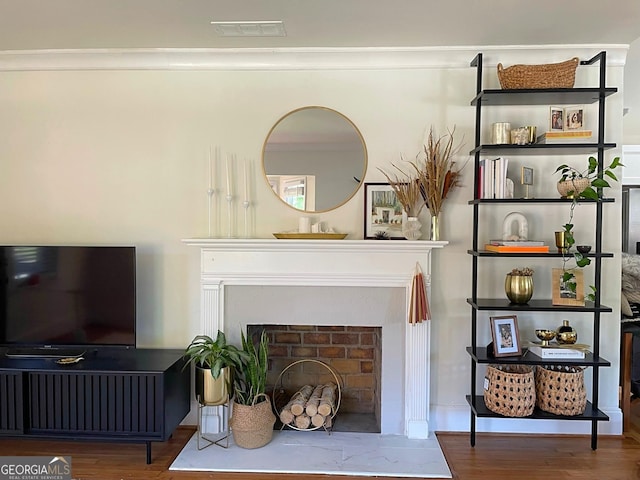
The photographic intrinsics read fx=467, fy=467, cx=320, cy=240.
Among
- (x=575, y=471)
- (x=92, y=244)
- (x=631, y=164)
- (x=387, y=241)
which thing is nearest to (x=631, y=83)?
(x=631, y=164)

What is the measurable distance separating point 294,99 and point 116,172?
1225mm

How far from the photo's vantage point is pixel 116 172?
2977mm

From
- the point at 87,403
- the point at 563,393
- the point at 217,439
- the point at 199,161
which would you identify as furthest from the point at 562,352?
the point at 87,403

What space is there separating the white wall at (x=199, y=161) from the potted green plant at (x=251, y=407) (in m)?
0.49

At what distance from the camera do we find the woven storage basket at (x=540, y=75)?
262 cm

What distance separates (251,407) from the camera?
2.62 metres

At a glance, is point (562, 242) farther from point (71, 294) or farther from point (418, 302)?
point (71, 294)

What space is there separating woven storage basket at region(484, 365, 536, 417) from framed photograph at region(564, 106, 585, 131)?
1.43 m

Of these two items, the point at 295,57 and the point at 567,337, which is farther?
the point at 295,57

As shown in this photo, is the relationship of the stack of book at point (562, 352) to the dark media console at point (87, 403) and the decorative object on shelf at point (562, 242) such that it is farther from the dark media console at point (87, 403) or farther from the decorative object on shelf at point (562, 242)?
the dark media console at point (87, 403)

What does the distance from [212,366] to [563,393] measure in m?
1.95

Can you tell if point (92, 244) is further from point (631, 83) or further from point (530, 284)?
point (631, 83)

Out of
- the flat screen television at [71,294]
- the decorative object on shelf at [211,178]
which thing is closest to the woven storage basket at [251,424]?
the flat screen television at [71,294]

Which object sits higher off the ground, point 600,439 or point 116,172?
point 116,172
